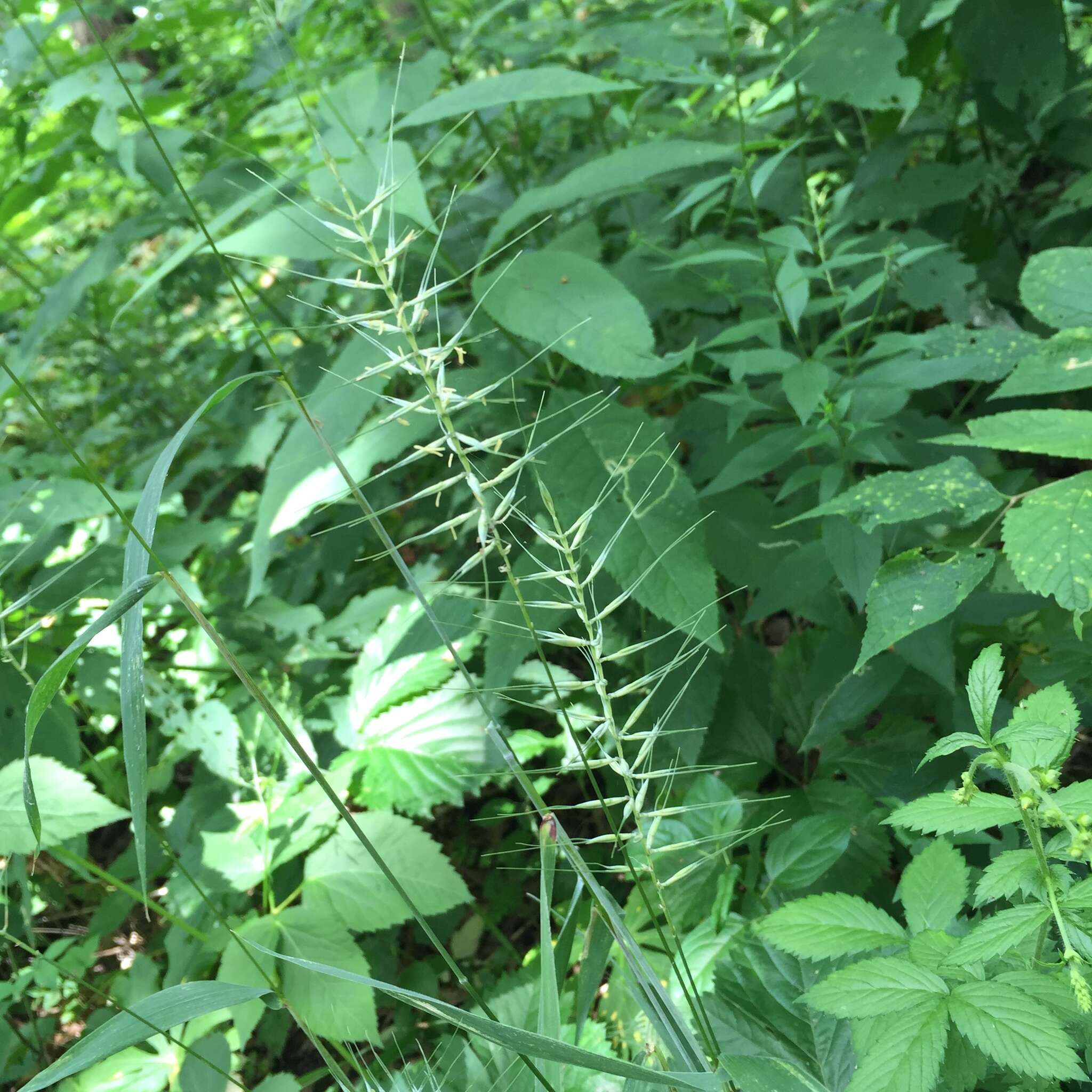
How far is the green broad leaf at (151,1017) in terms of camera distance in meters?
0.65

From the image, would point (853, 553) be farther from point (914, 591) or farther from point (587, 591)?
point (587, 591)

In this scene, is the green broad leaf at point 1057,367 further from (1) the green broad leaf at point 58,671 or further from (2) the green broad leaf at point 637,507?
(1) the green broad leaf at point 58,671

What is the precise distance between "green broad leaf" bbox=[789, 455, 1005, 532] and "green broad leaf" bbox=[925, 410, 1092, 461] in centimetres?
5

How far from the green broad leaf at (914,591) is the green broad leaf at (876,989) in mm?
352

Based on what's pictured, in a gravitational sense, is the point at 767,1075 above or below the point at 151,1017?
below

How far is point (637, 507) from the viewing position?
55.2 inches

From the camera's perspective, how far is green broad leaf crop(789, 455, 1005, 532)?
3.67ft

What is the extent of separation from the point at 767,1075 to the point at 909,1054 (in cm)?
15

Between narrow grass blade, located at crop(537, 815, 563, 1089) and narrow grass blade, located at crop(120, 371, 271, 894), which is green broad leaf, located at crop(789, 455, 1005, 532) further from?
narrow grass blade, located at crop(120, 371, 271, 894)

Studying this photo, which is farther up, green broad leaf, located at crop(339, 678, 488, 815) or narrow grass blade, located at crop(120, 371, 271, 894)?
narrow grass blade, located at crop(120, 371, 271, 894)

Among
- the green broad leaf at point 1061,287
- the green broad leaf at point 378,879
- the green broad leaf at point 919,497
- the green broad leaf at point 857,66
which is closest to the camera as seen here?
the green broad leaf at point 919,497

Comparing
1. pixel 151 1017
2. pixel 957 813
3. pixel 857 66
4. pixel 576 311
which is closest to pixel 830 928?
pixel 957 813

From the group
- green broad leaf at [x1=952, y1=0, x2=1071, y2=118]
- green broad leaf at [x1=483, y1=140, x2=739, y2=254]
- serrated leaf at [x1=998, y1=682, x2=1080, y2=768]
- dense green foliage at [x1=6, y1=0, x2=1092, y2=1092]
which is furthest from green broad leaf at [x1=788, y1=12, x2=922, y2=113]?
serrated leaf at [x1=998, y1=682, x2=1080, y2=768]

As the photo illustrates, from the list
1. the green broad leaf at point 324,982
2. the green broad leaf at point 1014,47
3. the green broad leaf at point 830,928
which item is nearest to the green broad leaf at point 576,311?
the green broad leaf at point 830,928
